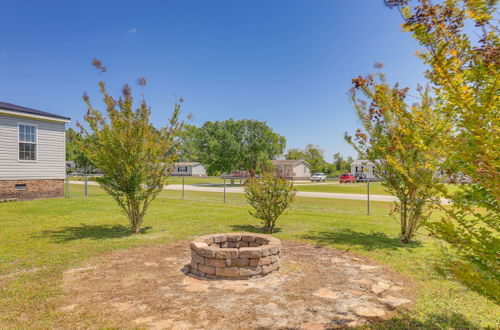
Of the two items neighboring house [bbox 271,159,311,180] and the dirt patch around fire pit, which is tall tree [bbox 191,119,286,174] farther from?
the dirt patch around fire pit

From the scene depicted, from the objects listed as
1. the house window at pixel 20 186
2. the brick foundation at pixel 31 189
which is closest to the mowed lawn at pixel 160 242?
the brick foundation at pixel 31 189

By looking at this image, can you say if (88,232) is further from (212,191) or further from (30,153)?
(212,191)

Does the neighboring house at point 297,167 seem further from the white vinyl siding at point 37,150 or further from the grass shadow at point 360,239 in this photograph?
the grass shadow at point 360,239

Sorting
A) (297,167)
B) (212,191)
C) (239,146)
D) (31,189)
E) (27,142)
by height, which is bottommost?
(212,191)

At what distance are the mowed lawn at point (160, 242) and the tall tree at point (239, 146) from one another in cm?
2528

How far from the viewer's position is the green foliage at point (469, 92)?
2.17 meters

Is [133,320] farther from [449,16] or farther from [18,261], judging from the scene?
[449,16]

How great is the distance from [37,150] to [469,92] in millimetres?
18398

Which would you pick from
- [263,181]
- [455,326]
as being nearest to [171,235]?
[263,181]

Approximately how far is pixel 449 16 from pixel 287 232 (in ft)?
24.1

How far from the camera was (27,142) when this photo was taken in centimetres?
1511

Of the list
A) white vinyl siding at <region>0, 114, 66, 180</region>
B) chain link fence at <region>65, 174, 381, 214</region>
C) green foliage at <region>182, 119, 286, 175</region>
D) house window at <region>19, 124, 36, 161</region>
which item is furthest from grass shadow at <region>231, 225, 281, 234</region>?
green foliage at <region>182, 119, 286, 175</region>

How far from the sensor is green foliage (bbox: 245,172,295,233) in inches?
344

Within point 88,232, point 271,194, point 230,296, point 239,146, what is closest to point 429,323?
point 230,296
